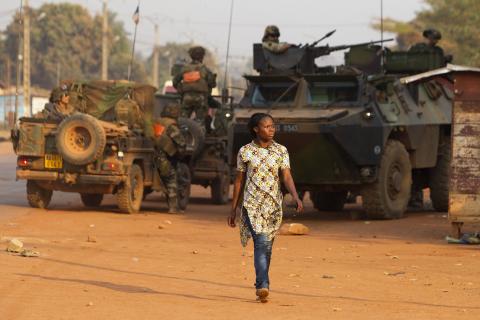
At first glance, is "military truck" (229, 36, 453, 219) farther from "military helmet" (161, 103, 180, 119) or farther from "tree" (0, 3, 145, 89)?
"tree" (0, 3, 145, 89)

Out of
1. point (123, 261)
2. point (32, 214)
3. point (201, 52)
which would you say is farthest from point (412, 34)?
point (123, 261)

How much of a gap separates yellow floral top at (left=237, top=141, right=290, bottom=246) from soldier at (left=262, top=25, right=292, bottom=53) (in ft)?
33.1

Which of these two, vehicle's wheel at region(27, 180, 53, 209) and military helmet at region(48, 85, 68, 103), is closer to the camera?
vehicle's wheel at region(27, 180, 53, 209)

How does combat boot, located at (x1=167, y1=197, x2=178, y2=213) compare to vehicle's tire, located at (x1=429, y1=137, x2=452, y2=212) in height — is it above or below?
below

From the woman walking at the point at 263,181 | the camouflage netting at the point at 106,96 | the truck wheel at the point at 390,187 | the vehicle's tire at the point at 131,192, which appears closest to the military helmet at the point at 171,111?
the camouflage netting at the point at 106,96

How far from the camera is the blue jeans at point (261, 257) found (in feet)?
31.2

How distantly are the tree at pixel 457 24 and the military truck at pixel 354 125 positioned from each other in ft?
113

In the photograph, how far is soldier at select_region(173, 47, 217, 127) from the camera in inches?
886

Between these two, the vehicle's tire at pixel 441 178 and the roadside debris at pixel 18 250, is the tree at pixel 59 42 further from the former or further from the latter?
the roadside debris at pixel 18 250

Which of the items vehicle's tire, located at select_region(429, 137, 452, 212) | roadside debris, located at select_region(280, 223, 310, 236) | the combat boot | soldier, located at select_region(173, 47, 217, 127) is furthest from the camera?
soldier, located at select_region(173, 47, 217, 127)

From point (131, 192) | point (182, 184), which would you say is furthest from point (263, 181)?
point (182, 184)

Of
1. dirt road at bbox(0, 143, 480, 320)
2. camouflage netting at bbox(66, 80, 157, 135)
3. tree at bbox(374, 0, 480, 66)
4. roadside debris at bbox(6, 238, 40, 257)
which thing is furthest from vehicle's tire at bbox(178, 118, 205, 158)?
tree at bbox(374, 0, 480, 66)

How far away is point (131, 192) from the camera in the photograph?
1862 cm

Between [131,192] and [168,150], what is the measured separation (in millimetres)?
985
